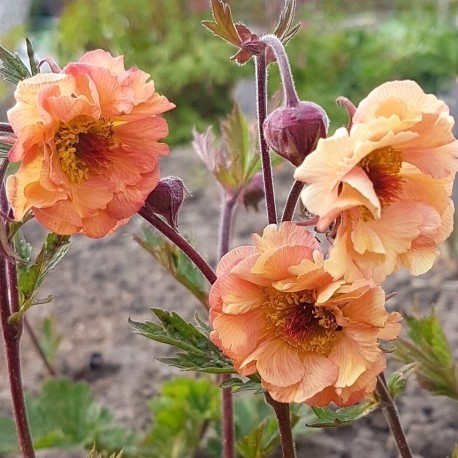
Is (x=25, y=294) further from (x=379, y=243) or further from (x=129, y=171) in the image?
(x=379, y=243)

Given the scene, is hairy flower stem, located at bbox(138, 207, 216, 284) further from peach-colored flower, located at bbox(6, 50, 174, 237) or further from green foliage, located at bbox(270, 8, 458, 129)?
green foliage, located at bbox(270, 8, 458, 129)

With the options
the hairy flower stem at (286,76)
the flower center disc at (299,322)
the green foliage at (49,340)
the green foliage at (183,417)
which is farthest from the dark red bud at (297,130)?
the green foliage at (49,340)

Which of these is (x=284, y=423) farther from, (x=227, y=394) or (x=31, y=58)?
(x=31, y=58)

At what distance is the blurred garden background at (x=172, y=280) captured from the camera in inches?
45.9

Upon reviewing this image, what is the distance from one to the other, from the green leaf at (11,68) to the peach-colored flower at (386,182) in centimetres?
30

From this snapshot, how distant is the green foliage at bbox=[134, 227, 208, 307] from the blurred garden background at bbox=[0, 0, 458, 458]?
148mm

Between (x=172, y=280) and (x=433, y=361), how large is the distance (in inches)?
35.5

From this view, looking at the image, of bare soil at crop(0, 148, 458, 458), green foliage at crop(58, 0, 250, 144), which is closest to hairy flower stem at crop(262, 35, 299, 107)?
bare soil at crop(0, 148, 458, 458)

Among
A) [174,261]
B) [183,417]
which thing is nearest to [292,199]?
[174,261]

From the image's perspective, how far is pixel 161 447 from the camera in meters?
1.14

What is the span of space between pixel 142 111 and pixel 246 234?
1.30 meters

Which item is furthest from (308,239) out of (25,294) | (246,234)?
(246,234)

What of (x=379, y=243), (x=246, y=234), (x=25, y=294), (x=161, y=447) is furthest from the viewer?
(x=246, y=234)

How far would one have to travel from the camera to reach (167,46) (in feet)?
12.1
